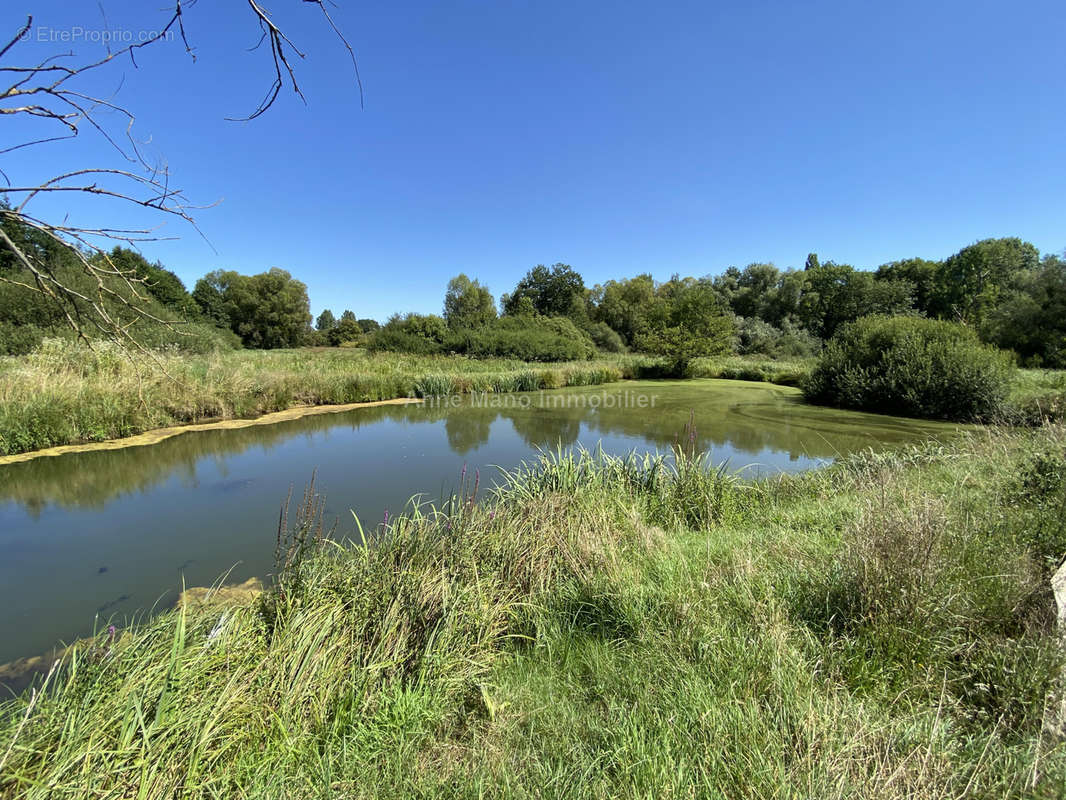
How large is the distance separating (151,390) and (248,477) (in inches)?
185

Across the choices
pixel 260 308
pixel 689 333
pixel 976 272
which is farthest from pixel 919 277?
pixel 260 308

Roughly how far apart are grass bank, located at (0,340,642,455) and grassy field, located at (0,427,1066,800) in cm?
126

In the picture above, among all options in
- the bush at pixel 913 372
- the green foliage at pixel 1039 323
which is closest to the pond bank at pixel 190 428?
the bush at pixel 913 372

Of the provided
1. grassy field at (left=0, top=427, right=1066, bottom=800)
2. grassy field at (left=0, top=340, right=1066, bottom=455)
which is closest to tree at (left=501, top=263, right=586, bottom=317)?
grassy field at (left=0, top=340, right=1066, bottom=455)

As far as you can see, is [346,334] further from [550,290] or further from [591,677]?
[591,677]

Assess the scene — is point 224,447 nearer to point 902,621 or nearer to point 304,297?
point 902,621

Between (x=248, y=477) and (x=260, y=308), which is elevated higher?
(x=260, y=308)

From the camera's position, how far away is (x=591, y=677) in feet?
6.70

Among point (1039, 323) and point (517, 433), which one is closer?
point (517, 433)

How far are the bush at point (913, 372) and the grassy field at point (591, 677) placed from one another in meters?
11.6

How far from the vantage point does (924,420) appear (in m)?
11.7

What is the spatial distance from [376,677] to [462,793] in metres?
0.69

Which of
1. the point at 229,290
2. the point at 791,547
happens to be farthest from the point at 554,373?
the point at 229,290

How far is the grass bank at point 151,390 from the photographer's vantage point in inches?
279
